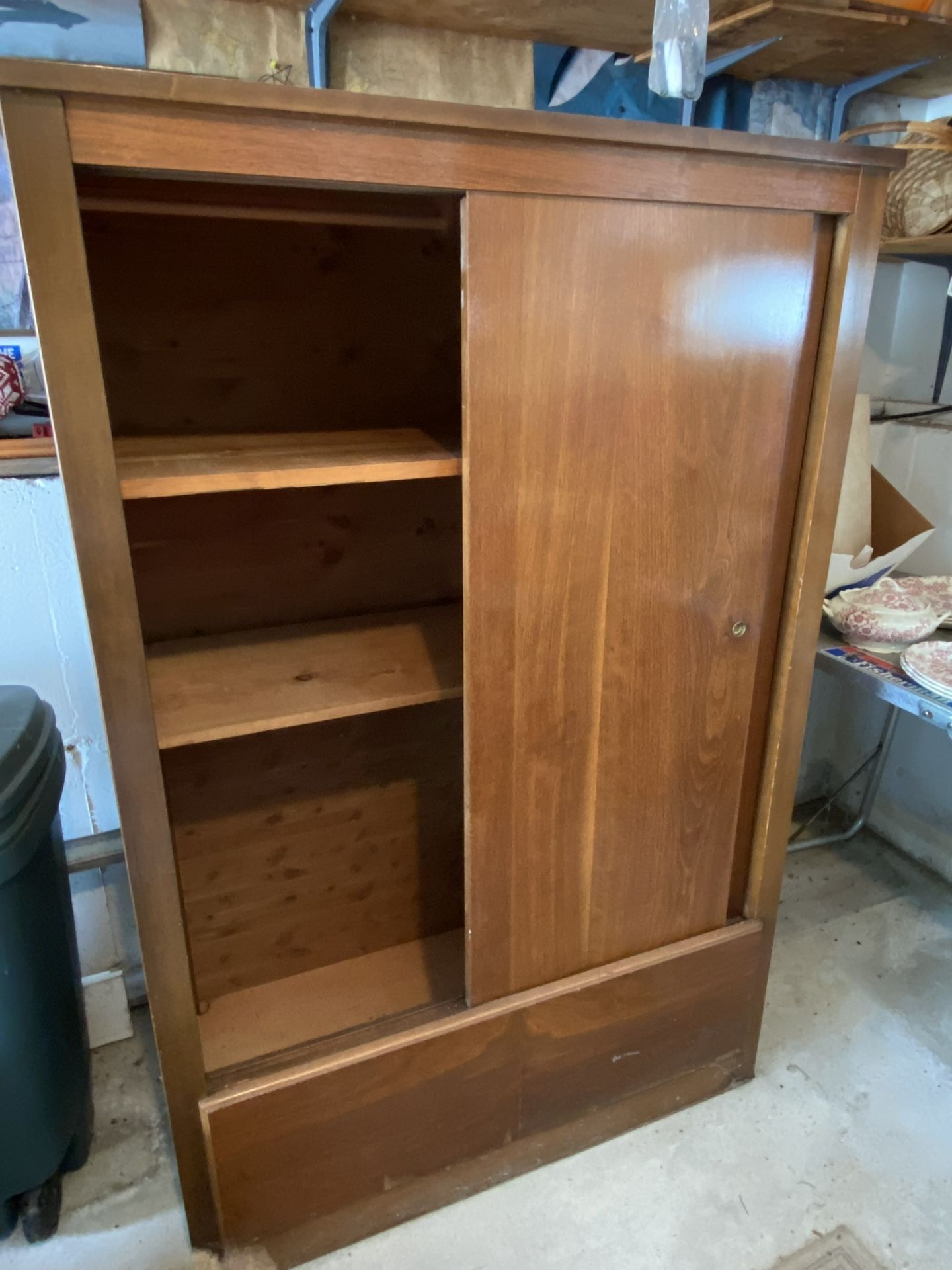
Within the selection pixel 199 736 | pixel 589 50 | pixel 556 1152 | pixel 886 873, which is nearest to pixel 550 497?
pixel 199 736

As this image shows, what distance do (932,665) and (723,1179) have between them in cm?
100

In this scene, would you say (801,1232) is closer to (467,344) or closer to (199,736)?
(199,736)

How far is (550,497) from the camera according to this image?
1.10 metres

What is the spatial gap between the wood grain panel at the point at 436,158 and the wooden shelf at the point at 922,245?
0.68m

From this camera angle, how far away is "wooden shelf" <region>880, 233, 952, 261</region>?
1.63 meters

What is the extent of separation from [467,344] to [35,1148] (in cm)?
139

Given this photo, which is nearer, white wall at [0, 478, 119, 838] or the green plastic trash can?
the green plastic trash can

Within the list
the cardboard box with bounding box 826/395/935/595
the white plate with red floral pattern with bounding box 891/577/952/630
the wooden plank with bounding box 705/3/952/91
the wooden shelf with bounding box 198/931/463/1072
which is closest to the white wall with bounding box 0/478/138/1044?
the wooden shelf with bounding box 198/931/463/1072

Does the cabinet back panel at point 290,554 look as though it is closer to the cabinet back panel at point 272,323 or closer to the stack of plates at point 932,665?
the cabinet back panel at point 272,323

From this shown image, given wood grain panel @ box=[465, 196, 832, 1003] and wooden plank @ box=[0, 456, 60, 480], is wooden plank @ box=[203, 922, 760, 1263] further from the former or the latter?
wooden plank @ box=[0, 456, 60, 480]

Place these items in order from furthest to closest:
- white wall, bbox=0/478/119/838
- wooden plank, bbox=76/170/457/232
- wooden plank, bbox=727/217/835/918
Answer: white wall, bbox=0/478/119/838
wooden plank, bbox=727/217/835/918
wooden plank, bbox=76/170/457/232

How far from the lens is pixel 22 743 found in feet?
3.95

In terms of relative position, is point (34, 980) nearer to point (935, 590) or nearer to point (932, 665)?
point (932, 665)

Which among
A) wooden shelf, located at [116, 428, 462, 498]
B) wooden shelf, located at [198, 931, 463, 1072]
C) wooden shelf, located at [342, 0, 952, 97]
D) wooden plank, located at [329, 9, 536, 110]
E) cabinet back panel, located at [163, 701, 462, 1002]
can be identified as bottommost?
wooden shelf, located at [198, 931, 463, 1072]
